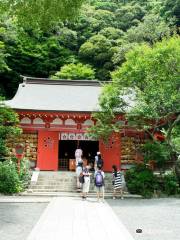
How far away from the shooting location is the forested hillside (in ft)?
149

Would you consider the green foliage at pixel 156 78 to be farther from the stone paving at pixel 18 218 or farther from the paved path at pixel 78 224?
the stone paving at pixel 18 218

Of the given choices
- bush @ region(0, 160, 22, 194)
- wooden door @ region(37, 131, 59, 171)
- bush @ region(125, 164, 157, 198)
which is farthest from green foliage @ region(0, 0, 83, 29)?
wooden door @ region(37, 131, 59, 171)

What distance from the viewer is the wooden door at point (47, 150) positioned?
2325 cm

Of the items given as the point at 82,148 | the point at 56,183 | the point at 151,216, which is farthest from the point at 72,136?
the point at 151,216

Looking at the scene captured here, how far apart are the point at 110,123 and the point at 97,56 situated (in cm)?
3145

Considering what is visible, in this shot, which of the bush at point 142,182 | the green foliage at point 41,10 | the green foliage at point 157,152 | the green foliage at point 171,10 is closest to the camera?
the green foliage at point 41,10

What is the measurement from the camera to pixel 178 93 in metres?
18.9

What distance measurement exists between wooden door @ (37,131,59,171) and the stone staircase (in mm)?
719

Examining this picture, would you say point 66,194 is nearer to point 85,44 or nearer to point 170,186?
point 170,186

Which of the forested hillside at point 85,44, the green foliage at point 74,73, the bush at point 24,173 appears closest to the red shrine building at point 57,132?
the bush at point 24,173

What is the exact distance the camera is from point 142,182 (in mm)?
19328

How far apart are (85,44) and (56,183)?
1363 inches

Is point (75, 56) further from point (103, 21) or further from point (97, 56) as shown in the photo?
point (103, 21)

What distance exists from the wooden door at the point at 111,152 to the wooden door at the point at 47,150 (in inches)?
115
